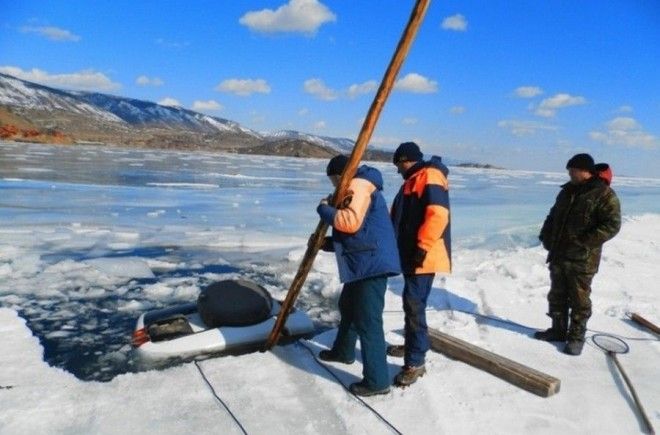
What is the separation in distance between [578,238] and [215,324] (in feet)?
10.7

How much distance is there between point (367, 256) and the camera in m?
3.21

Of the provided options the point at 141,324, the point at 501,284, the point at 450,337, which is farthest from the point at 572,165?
the point at 141,324

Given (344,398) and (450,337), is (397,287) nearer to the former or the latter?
(450,337)

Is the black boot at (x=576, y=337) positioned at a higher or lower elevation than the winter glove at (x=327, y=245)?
lower

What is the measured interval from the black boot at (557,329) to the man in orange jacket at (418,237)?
1.59 meters

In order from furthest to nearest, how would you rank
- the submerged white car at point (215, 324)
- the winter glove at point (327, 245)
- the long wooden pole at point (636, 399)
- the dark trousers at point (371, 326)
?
the submerged white car at point (215, 324) < the winter glove at point (327, 245) < the dark trousers at point (371, 326) < the long wooden pole at point (636, 399)

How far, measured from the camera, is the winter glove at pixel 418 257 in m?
3.43

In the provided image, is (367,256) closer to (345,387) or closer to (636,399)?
(345,387)

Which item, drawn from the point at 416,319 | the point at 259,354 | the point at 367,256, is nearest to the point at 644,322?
the point at 416,319

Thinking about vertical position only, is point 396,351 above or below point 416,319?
below

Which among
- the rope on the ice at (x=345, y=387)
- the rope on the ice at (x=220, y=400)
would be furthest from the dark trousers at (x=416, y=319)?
the rope on the ice at (x=220, y=400)

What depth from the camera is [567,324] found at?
447cm

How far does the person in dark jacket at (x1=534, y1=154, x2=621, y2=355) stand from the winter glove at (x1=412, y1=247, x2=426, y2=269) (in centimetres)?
162

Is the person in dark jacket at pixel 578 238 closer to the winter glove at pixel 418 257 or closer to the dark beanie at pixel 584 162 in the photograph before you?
the dark beanie at pixel 584 162
